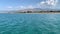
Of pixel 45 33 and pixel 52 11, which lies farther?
pixel 52 11

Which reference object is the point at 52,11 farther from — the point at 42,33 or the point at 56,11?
the point at 42,33

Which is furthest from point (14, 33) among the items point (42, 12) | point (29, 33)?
point (42, 12)

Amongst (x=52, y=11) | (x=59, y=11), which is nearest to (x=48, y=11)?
(x=52, y=11)

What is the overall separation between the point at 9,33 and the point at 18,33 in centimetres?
114

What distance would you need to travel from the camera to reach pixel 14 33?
593 inches

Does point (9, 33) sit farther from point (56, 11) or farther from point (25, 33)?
point (56, 11)

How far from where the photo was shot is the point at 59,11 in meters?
93.9

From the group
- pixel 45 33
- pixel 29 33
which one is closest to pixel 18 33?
pixel 29 33

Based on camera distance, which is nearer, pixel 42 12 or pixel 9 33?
pixel 9 33

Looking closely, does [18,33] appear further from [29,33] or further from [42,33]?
[42,33]

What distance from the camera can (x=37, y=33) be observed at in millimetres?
14945

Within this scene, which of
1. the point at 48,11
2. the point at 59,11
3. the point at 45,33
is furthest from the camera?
the point at 48,11

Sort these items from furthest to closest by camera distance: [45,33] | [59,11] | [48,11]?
1. [48,11]
2. [59,11]
3. [45,33]

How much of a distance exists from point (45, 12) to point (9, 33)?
92.8m
